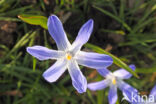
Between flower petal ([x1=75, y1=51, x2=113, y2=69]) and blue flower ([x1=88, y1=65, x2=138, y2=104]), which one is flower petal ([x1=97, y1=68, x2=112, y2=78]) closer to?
blue flower ([x1=88, y1=65, x2=138, y2=104])

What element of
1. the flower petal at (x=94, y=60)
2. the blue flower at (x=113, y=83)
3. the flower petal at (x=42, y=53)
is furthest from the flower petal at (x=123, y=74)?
the flower petal at (x=42, y=53)

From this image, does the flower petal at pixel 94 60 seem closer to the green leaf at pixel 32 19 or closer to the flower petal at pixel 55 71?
the flower petal at pixel 55 71

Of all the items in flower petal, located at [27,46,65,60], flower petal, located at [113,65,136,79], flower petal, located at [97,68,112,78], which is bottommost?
flower petal, located at [113,65,136,79]

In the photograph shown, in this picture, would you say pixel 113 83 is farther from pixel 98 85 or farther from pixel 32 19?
pixel 32 19

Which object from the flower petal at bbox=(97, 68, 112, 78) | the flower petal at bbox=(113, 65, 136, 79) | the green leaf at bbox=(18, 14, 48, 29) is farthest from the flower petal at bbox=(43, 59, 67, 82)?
the flower petal at bbox=(113, 65, 136, 79)

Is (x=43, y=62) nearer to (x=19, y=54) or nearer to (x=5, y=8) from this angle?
(x=19, y=54)

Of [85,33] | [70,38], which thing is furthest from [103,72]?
[85,33]
